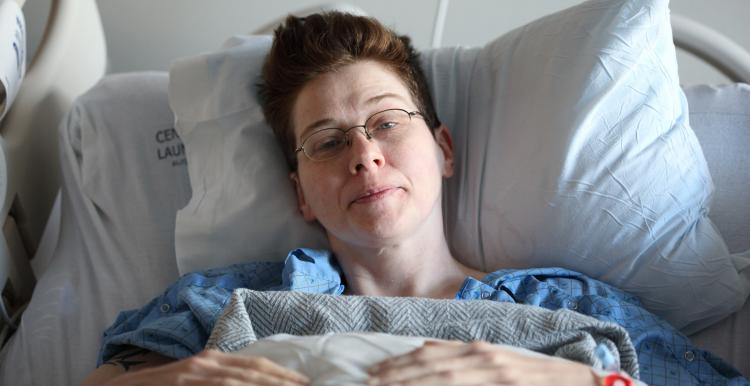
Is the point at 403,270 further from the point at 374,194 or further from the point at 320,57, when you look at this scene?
the point at 320,57

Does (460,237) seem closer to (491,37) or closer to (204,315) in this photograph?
(204,315)

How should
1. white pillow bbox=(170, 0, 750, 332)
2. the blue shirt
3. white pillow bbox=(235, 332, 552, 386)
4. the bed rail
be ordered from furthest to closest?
the bed rail < white pillow bbox=(170, 0, 750, 332) < the blue shirt < white pillow bbox=(235, 332, 552, 386)

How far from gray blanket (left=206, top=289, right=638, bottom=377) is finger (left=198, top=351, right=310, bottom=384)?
9 cm

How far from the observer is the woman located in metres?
1.42

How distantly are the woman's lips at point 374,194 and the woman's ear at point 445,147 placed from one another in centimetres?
23

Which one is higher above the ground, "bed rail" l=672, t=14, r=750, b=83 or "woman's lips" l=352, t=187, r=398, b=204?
"bed rail" l=672, t=14, r=750, b=83

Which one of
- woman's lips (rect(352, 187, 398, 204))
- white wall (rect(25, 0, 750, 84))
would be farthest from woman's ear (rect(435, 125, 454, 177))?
white wall (rect(25, 0, 750, 84))

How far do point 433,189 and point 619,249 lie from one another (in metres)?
0.35

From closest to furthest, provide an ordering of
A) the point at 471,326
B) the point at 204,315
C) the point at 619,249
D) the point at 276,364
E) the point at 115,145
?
the point at 276,364 < the point at 471,326 < the point at 204,315 < the point at 619,249 < the point at 115,145

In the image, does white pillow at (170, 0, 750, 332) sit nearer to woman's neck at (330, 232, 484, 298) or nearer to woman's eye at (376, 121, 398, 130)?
woman's neck at (330, 232, 484, 298)

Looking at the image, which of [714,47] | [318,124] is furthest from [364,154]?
[714,47]

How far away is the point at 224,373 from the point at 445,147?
77 cm

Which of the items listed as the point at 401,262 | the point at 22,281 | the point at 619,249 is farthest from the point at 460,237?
the point at 22,281

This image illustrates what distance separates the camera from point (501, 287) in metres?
1.44
